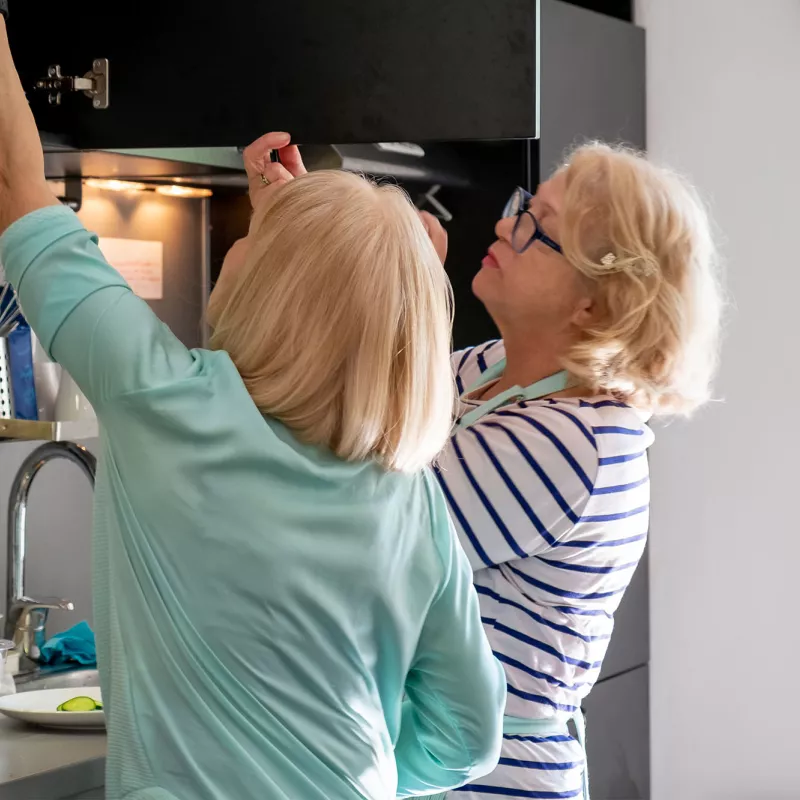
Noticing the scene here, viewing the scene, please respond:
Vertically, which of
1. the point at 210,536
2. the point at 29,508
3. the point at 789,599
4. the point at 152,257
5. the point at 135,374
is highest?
the point at 152,257

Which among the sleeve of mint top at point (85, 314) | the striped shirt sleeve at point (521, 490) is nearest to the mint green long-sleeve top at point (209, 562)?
the sleeve of mint top at point (85, 314)

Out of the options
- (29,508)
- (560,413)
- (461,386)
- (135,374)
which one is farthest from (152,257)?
(135,374)

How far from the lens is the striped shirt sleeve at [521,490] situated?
120 centimetres

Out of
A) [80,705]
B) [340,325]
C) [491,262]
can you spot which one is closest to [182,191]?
[491,262]

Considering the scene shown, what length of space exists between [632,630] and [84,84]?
1.73 m

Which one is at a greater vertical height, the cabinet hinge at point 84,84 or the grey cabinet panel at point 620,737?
the cabinet hinge at point 84,84

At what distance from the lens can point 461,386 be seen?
62.0 inches

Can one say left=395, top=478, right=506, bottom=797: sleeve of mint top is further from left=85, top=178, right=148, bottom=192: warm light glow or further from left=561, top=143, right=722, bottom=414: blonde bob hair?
left=85, top=178, right=148, bottom=192: warm light glow

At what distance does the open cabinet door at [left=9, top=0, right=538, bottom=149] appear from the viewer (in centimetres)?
119

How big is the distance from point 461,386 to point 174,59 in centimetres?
57

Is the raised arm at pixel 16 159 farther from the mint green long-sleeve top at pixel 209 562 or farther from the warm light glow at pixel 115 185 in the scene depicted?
the warm light glow at pixel 115 185

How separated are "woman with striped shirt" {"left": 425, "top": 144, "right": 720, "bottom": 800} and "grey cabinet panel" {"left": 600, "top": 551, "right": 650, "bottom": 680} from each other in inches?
45.0

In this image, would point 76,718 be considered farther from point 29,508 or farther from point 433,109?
point 433,109

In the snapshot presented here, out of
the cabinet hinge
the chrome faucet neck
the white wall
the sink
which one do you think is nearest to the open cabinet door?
the cabinet hinge
